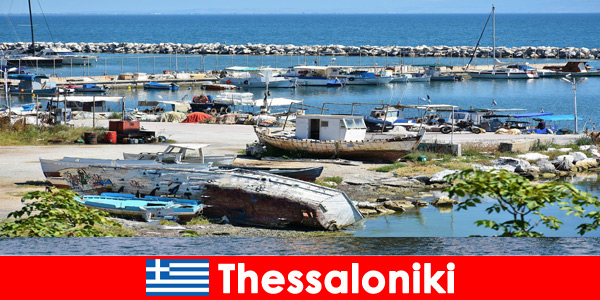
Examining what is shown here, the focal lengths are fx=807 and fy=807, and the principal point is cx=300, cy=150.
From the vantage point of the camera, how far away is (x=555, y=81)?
97312 mm

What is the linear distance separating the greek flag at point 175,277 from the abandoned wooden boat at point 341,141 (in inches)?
914

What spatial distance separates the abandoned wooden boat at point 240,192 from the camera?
20.3 metres

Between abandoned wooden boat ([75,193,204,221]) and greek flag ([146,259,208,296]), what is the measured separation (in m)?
12.1

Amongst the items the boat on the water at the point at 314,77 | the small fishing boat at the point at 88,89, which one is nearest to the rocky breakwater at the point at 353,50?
the boat on the water at the point at 314,77

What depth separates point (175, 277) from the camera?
27.3 ft

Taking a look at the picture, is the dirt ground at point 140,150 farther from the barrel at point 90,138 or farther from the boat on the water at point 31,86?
the boat on the water at point 31,86

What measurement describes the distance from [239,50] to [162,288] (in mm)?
136065

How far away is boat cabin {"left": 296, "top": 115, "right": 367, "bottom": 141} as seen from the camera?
32250 mm

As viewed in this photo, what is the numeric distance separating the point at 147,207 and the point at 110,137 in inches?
574

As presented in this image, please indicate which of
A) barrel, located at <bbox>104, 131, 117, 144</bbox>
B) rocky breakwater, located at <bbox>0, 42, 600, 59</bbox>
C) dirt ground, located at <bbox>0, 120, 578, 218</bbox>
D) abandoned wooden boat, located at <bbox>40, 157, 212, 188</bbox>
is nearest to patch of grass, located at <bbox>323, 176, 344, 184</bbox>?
dirt ground, located at <bbox>0, 120, 578, 218</bbox>

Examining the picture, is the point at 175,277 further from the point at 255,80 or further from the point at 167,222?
the point at 255,80

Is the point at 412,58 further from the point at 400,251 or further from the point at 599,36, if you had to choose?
the point at 400,251

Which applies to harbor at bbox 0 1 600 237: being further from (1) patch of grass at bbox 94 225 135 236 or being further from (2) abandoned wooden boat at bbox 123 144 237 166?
(1) patch of grass at bbox 94 225 135 236

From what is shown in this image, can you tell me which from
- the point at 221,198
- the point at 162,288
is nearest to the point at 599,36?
the point at 221,198
